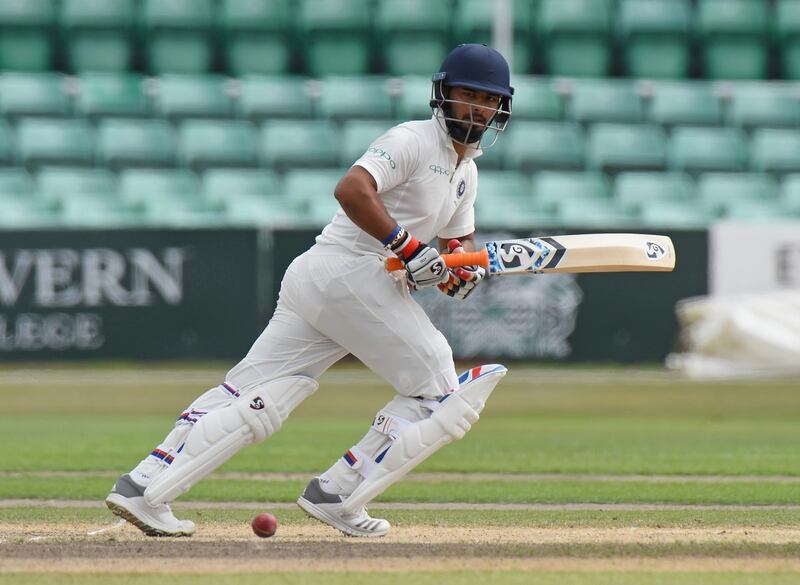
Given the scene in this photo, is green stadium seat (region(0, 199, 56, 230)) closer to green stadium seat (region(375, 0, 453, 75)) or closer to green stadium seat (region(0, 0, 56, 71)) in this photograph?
green stadium seat (region(0, 0, 56, 71))

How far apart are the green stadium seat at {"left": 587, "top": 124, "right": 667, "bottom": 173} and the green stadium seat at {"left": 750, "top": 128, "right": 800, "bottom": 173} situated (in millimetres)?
1203

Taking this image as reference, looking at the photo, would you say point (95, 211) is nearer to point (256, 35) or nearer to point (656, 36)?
point (256, 35)

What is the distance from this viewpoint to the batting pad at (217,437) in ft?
17.3

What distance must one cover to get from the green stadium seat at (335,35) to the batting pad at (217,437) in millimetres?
14355

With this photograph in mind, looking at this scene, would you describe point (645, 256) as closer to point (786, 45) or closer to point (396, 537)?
point (396, 537)

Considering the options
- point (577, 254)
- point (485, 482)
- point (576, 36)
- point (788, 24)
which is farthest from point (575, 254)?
point (788, 24)

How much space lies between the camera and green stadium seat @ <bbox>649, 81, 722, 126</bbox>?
18.8m

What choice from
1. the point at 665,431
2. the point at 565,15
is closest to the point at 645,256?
the point at 665,431

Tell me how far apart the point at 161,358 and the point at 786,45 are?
9915mm

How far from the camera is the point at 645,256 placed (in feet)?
18.0

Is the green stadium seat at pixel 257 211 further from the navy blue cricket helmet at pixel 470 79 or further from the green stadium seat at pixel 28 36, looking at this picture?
the navy blue cricket helmet at pixel 470 79

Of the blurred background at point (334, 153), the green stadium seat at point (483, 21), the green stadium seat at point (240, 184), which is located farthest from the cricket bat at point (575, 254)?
the green stadium seat at point (483, 21)

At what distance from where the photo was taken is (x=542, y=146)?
1809cm

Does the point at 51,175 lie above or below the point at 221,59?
below
